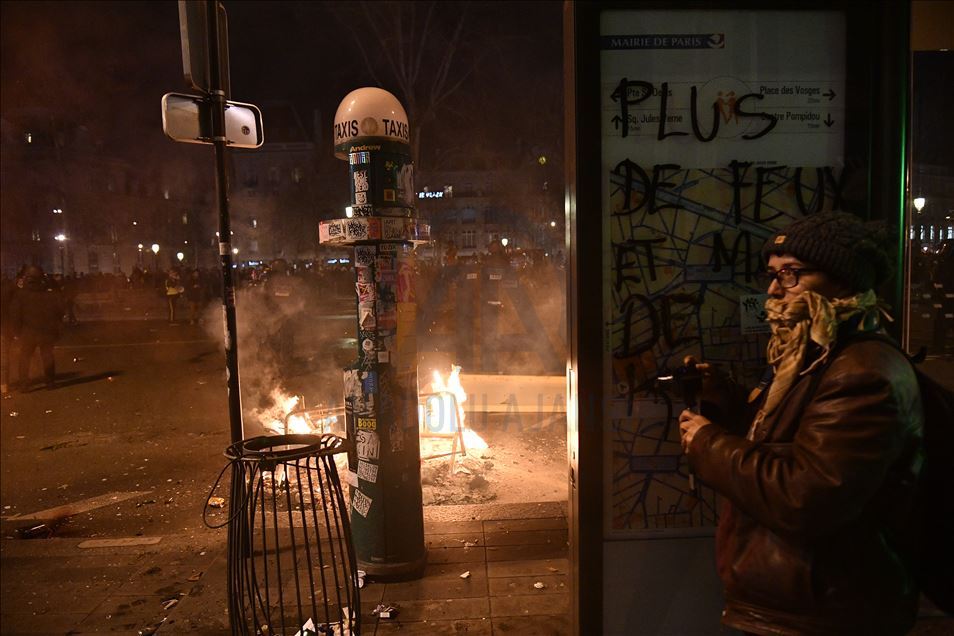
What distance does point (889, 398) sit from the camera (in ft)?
5.64

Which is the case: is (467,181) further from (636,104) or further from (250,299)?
(636,104)

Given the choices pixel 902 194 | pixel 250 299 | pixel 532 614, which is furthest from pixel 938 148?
pixel 250 299

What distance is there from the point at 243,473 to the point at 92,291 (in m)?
38.7

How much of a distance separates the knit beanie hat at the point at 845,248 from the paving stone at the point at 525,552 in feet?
10.8

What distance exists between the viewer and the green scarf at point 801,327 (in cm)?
189

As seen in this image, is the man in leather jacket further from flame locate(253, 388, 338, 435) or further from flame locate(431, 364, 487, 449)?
flame locate(431, 364, 487, 449)

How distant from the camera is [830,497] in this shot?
1.73 metres

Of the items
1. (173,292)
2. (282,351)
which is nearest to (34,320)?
(282,351)

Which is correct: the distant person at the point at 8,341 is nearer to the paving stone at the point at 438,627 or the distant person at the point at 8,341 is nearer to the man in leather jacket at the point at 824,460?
the paving stone at the point at 438,627

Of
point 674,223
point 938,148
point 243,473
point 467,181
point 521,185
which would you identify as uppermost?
point 467,181

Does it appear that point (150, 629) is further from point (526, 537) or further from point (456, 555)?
point (526, 537)

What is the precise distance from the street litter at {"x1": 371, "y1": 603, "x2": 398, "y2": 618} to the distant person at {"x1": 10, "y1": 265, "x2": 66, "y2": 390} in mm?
10430

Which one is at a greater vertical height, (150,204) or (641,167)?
(150,204)

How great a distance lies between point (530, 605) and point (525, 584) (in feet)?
0.86
